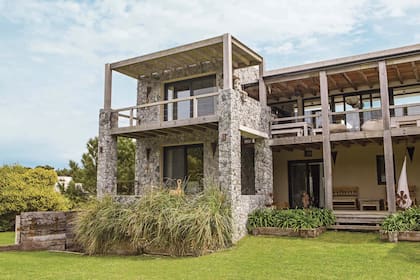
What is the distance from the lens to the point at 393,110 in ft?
48.3

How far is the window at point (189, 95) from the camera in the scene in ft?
51.0

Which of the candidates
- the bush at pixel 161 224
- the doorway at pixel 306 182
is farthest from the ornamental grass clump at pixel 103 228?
the doorway at pixel 306 182

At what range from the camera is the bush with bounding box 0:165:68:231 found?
17547 mm

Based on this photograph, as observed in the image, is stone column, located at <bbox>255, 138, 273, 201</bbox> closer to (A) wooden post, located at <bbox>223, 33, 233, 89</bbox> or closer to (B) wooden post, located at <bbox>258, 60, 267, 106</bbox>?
(B) wooden post, located at <bbox>258, 60, 267, 106</bbox>

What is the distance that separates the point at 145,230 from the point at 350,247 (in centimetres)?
536

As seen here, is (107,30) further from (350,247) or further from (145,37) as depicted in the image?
(350,247)

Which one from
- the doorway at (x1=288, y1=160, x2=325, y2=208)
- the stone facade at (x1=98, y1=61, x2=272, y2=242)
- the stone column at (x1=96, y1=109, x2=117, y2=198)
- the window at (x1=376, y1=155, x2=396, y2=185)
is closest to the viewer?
the stone facade at (x1=98, y1=61, x2=272, y2=242)

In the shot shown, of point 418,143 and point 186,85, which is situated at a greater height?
point 186,85

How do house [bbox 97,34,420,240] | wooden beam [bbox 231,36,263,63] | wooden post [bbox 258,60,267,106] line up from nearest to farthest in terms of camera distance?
1. house [bbox 97,34,420,240]
2. wooden beam [bbox 231,36,263,63]
3. wooden post [bbox 258,60,267,106]

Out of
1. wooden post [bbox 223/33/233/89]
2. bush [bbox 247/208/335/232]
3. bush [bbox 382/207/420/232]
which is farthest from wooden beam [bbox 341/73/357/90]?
bush [bbox 382/207/420/232]

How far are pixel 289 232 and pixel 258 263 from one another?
3887mm

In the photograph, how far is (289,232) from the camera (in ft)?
40.2

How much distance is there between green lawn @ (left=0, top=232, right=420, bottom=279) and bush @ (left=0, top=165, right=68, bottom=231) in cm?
691

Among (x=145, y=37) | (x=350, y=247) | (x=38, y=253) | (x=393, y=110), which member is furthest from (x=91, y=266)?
(x=393, y=110)
